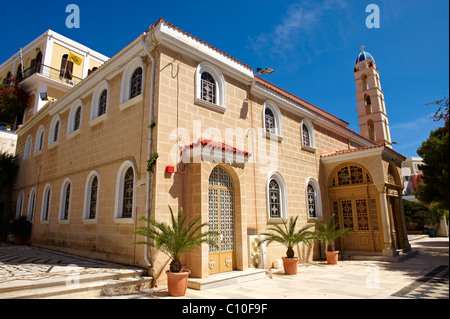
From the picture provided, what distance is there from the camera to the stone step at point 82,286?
525 cm

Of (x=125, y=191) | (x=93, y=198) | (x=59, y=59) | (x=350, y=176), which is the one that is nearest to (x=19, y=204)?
(x=93, y=198)

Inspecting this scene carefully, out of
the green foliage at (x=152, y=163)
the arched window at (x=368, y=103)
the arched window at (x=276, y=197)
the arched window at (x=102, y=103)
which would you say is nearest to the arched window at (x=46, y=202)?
the arched window at (x=102, y=103)

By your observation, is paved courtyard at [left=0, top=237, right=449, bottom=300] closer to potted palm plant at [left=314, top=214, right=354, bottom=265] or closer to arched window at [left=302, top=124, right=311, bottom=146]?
potted palm plant at [left=314, top=214, right=354, bottom=265]

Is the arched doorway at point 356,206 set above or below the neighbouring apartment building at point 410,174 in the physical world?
below

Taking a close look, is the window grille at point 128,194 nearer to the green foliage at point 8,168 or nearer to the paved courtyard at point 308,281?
the paved courtyard at point 308,281

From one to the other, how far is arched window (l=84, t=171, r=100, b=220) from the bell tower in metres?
20.3

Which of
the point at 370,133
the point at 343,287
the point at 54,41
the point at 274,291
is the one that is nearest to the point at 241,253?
the point at 274,291

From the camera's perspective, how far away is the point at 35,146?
1490 cm

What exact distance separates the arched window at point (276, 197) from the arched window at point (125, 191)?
4747mm

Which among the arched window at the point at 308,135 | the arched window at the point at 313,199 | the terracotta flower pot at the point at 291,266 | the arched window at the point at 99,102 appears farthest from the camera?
the arched window at the point at 308,135

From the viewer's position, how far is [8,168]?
16.2m

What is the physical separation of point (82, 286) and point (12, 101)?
2009cm

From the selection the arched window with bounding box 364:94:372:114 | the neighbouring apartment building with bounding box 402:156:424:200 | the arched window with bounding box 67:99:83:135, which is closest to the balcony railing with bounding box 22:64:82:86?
the arched window with bounding box 67:99:83:135
